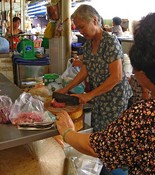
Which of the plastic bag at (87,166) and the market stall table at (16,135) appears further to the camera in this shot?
the plastic bag at (87,166)

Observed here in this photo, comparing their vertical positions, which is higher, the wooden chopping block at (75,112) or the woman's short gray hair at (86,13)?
the woman's short gray hair at (86,13)

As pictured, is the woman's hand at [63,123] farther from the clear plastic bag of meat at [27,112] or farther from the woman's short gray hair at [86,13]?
the woman's short gray hair at [86,13]

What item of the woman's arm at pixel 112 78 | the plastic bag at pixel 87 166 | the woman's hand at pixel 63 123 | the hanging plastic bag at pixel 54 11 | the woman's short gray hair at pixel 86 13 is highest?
the hanging plastic bag at pixel 54 11

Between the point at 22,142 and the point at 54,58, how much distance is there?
215 centimetres

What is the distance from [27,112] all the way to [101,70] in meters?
0.77

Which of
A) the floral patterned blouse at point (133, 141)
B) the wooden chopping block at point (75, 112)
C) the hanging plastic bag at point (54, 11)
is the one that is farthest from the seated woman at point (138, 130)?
the hanging plastic bag at point (54, 11)

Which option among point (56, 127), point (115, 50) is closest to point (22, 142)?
point (56, 127)

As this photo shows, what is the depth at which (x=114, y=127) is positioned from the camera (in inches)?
34.2

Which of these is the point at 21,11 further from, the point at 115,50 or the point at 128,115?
the point at 128,115

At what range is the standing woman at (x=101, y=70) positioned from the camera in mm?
1713

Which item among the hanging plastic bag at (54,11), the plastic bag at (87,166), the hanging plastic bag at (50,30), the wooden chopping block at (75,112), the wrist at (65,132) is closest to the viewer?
the wrist at (65,132)

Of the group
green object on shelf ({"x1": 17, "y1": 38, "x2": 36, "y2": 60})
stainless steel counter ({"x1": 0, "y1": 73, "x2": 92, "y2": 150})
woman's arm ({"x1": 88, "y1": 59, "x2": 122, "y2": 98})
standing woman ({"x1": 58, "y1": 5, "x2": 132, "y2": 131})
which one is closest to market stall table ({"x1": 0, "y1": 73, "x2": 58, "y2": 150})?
stainless steel counter ({"x1": 0, "y1": 73, "x2": 92, "y2": 150})

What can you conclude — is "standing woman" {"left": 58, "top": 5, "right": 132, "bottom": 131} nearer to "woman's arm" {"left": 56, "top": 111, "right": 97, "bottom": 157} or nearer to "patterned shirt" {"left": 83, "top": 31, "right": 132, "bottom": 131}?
"patterned shirt" {"left": 83, "top": 31, "right": 132, "bottom": 131}

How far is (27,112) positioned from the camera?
126 centimetres
